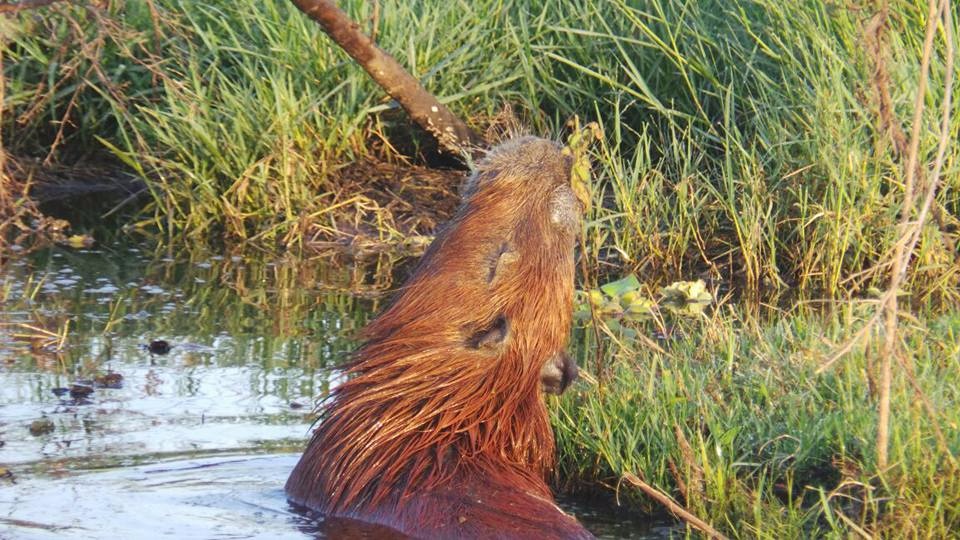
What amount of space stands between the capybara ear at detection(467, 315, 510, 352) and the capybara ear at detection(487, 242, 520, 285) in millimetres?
98

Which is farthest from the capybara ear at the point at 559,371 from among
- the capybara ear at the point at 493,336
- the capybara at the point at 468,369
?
the capybara ear at the point at 493,336

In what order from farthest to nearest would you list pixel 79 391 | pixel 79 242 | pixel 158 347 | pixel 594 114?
pixel 594 114 < pixel 79 242 < pixel 158 347 < pixel 79 391

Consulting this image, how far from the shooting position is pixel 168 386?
196 inches

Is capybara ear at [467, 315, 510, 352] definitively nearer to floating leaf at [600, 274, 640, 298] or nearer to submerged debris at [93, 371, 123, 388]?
submerged debris at [93, 371, 123, 388]

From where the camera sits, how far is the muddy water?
3863 millimetres

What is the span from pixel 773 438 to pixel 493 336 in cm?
81

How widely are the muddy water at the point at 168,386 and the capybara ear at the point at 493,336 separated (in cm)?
52

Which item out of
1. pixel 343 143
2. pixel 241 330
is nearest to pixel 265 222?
pixel 343 143

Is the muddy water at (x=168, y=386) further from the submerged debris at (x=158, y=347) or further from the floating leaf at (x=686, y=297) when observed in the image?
the floating leaf at (x=686, y=297)

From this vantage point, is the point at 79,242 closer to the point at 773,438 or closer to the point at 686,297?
the point at 686,297

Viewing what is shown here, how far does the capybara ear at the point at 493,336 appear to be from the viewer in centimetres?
371

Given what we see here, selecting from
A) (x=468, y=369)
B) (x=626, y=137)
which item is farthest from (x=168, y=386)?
(x=626, y=137)

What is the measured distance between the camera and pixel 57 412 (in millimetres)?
4668

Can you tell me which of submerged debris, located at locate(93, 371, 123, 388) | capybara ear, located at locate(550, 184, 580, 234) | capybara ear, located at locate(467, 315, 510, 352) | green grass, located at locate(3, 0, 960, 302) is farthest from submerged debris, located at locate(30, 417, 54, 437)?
green grass, located at locate(3, 0, 960, 302)
